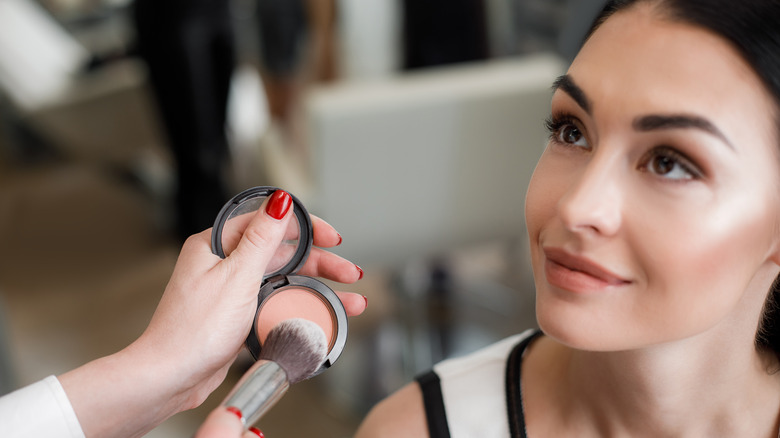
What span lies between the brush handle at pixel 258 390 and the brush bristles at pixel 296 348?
0.04 ft

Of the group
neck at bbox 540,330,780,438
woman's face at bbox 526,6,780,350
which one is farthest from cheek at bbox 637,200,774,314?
neck at bbox 540,330,780,438

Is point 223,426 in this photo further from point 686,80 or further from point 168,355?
point 686,80

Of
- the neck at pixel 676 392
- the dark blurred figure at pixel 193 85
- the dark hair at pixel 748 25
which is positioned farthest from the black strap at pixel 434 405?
the dark blurred figure at pixel 193 85

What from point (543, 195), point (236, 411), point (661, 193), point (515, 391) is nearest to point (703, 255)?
point (661, 193)

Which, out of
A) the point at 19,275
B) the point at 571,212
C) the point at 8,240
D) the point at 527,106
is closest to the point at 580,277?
the point at 571,212

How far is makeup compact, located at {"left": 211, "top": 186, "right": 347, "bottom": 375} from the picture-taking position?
0.78 m

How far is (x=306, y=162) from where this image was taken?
76.3 inches

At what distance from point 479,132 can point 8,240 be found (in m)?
2.03

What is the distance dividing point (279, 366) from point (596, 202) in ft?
1.04

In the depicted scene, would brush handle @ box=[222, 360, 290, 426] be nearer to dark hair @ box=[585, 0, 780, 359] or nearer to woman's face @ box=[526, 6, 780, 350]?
woman's face @ box=[526, 6, 780, 350]

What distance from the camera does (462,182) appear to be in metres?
1.93

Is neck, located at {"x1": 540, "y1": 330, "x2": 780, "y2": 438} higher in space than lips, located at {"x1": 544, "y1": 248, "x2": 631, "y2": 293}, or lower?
lower

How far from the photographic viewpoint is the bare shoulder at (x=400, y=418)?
93cm

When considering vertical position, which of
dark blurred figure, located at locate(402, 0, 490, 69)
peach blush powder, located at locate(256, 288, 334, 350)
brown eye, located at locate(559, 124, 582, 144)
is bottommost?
dark blurred figure, located at locate(402, 0, 490, 69)
